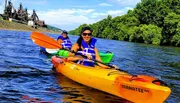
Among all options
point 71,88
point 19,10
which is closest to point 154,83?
point 71,88

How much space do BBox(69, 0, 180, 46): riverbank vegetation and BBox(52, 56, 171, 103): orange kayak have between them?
5713 cm

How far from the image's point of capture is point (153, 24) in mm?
86875

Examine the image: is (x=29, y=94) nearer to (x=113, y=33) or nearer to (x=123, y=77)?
(x=123, y=77)

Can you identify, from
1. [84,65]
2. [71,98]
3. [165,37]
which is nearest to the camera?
[71,98]

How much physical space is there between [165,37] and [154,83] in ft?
222

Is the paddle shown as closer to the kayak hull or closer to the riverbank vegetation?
the kayak hull

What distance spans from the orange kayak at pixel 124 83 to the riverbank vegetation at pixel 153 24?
57133 millimetres

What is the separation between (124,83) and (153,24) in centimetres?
8060

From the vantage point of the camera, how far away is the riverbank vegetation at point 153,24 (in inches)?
2741

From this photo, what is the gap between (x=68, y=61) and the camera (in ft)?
38.7

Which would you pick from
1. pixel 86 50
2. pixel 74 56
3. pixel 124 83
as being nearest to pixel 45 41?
pixel 74 56

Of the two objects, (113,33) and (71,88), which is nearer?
(71,88)

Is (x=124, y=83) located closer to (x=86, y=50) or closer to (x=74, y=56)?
(x=86, y=50)

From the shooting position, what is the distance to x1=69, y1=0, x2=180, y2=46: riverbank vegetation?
69.6m
